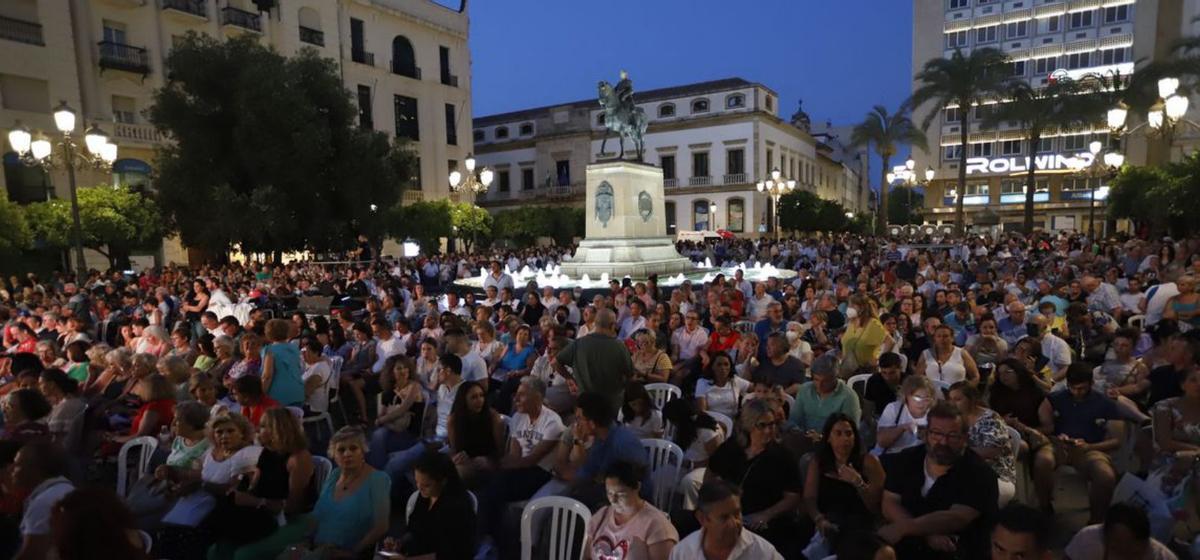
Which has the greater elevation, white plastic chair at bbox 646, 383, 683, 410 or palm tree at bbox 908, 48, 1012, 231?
palm tree at bbox 908, 48, 1012, 231

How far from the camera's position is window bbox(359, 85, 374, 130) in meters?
36.9

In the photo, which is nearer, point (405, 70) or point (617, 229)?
point (617, 229)

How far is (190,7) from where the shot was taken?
94.2 feet

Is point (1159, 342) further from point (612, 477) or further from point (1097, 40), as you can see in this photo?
point (1097, 40)

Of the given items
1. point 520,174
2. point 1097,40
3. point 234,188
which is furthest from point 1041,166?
point 234,188

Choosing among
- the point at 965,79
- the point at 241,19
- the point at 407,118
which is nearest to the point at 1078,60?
the point at 965,79

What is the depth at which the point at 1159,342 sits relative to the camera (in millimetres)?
6148

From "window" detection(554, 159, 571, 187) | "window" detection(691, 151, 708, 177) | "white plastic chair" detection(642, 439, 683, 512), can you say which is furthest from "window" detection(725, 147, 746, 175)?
"white plastic chair" detection(642, 439, 683, 512)

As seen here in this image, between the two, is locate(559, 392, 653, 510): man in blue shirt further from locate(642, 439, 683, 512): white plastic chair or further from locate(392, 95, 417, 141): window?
locate(392, 95, 417, 141): window

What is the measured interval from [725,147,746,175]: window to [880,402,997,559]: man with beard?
4655 centimetres

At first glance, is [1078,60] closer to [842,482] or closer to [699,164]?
[699,164]

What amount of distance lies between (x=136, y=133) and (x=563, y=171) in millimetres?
32687

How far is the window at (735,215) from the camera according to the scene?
49438 mm

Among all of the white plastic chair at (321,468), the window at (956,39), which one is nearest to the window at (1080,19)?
the window at (956,39)
